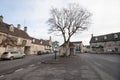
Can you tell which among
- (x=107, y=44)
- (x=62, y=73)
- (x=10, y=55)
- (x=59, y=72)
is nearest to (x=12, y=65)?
(x=59, y=72)

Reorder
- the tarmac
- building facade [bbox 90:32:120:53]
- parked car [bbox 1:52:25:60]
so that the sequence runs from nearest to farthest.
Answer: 1. the tarmac
2. parked car [bbox 1:52:25:60]
3. building facade [bbox 90:32:120:53]

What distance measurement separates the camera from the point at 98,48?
74938 mm

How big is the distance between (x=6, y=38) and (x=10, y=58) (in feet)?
23.9

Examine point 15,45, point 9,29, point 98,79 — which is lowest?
point 98,79

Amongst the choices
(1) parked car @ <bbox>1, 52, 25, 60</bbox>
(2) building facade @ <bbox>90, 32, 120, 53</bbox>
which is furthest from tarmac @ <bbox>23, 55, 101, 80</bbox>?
(2) building facade @ <bbox>90, 32, 120, 53</bbox>

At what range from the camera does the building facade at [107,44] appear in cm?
6387

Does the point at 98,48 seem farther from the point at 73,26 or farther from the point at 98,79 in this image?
the point at 98,79

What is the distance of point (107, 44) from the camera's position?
68375mm

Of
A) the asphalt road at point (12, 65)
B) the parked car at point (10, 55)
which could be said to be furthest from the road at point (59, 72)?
the parked car at point (10, 55)

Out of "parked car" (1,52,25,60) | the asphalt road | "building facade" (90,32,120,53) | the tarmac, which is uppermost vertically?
"building facade" (90,32,120,53)

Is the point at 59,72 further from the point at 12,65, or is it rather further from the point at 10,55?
the point at 10,55

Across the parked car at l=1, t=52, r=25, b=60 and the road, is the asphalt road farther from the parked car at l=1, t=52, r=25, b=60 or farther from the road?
the parked car at l=1, t=52, r=25, b=60

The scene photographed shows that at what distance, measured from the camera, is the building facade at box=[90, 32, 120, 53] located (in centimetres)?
6387

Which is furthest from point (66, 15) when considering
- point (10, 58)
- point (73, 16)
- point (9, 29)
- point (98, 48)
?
point (98, 48)
